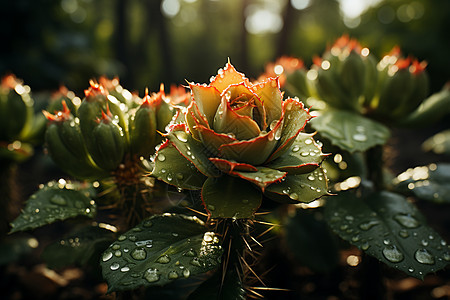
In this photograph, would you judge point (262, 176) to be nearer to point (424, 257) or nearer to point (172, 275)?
point (172, 275)

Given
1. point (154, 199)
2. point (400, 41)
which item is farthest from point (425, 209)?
point (400, 41)

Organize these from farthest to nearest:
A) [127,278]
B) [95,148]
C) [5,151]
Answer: [5,151] < [95,148] < [127,278]

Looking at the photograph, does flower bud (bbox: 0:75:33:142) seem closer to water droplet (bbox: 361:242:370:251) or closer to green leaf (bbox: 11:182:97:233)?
green leaf (bbox: 11:182:97:233)

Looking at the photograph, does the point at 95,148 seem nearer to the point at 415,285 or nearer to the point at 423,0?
the point at 415,285

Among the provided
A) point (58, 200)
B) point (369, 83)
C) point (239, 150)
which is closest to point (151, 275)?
point (239, 150)

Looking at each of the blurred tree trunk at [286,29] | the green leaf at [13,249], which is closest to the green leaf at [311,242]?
the green leaf at [13,249]

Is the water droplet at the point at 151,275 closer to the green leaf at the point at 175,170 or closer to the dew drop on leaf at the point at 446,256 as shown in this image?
the green leaf at the point at 175,170

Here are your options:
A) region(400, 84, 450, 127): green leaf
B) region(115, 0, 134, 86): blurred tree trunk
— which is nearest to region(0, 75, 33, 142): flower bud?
region(400, 84, 450, 127): green leaf
